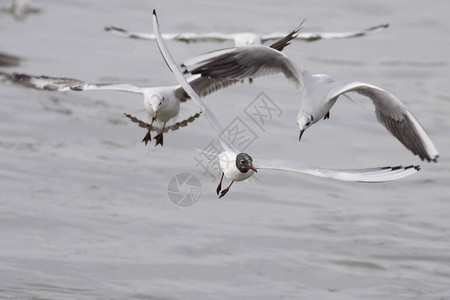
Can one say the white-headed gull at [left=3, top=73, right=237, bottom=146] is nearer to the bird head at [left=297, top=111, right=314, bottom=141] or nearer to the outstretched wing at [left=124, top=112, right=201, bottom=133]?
the outstretched wing at [left=124, top=112, right=201, bottom=133]

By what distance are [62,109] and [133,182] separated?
9.28 feet

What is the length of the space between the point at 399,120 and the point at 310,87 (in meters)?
0.91

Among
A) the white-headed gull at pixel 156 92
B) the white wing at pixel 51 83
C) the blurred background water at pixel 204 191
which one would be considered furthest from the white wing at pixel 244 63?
the blurred background water at pixel 204 191

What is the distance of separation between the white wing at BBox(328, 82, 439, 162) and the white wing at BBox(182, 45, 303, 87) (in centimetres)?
52

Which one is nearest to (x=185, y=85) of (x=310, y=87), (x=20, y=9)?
(x=310, y=87)

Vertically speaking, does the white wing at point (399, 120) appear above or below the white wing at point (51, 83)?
above

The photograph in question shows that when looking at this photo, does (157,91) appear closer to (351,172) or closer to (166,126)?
(166,126)

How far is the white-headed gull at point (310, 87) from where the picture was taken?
30.9 ft

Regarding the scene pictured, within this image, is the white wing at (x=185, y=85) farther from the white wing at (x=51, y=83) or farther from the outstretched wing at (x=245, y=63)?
the white wing at (x=51, y=83)

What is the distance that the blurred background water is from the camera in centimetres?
1297

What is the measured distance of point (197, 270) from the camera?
13070 mm

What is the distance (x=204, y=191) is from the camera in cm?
1559

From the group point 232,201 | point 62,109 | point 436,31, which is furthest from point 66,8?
point 232,201

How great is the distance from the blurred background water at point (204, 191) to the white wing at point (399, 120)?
2.73 m
